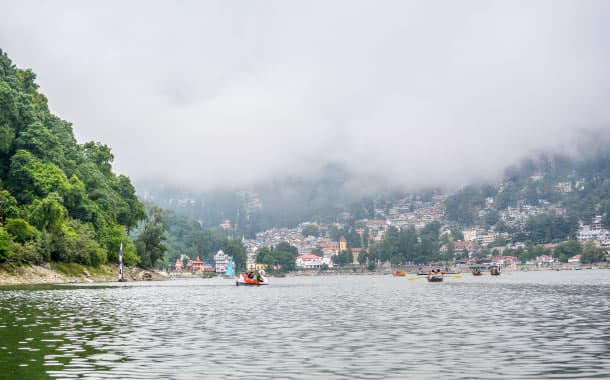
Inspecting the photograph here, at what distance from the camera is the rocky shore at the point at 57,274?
113000 millimetres

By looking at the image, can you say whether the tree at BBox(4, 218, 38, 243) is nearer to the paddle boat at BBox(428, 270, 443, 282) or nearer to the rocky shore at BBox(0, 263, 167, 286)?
the rocky shore at BBox(0, 263, 167, 286)

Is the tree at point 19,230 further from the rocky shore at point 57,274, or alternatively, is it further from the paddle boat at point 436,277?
the paddle boat at point 436,277

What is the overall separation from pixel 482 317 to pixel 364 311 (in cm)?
1015

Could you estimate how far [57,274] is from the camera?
13112 cm

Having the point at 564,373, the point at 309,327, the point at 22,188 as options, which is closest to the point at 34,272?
the point at 22,188

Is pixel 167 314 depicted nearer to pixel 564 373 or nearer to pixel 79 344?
pixel 79 344

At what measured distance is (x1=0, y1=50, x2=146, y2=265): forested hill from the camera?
412 ft

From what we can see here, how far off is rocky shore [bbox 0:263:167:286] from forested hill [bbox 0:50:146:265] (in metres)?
1.62

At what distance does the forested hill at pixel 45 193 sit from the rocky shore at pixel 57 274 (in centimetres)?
162

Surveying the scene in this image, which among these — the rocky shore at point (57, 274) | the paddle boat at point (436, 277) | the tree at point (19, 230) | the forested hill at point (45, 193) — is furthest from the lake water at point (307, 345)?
the paddle boat at point (436, 277)

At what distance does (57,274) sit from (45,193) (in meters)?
17.1

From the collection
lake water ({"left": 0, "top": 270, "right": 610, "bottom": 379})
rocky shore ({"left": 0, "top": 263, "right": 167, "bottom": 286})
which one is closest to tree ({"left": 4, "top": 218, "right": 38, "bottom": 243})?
rocky shore ({"left": 0, "top": 263, "right": 167, "bottom": 286})

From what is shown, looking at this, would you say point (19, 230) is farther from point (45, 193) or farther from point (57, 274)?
point (45, 193)

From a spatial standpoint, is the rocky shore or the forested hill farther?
the forested hill
